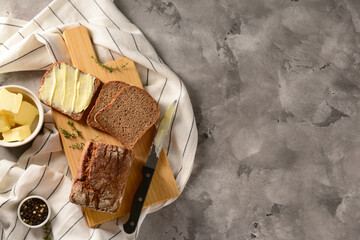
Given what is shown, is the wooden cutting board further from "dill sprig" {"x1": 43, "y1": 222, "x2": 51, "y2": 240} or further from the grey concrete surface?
"dill sprig" {"x1": 43, "y1": 222, "x2": 51, "y2": 240}

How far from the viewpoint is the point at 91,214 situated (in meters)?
2.66

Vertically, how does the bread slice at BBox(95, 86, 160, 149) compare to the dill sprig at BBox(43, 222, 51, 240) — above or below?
above

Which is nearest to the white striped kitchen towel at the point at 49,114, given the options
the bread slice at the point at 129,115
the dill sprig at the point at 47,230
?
the dill sprig at the point at 47,230

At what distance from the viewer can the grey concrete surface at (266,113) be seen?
2.99 metres

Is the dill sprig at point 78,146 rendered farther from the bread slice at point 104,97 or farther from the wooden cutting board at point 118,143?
the bread slice at point 104,97

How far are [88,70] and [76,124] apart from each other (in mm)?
349

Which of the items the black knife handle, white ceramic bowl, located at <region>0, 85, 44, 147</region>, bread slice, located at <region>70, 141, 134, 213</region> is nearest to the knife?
the black knife handle

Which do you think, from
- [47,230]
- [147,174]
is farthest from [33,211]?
[147,174]

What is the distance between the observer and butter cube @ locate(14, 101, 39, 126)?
2.55 metres

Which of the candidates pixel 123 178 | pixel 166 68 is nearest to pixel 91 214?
pixel 123 178

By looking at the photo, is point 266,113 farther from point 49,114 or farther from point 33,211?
point 33,211

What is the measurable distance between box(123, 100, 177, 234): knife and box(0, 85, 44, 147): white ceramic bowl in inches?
26.7

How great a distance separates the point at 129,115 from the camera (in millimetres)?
2711

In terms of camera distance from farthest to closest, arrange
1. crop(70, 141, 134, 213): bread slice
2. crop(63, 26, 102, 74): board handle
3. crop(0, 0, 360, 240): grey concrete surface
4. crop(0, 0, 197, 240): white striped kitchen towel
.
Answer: crop(0, 0, 360, 240): grey concrete surface, crop(63, 26, 102, 74): board handle, crop(0, 0, 197, 240): white striped kitchen towel, crop(70, 141, 134, 213): bread slice
